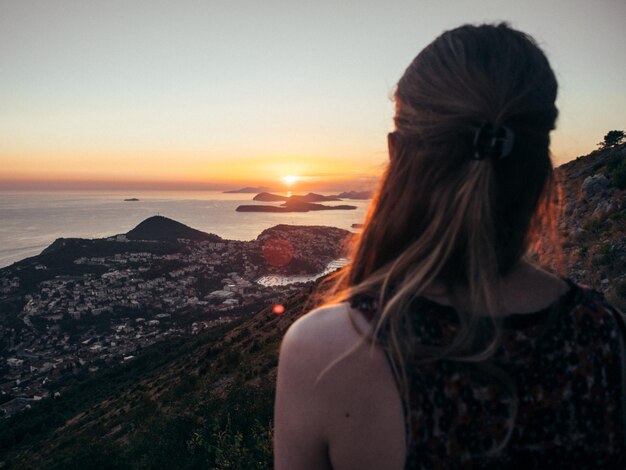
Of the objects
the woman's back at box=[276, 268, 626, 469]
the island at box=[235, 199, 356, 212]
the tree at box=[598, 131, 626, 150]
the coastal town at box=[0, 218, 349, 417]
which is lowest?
the coastal town at box=[0, 218, 349, 417]

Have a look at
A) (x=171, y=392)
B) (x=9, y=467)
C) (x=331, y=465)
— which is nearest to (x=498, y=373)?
(x=331, y=465)

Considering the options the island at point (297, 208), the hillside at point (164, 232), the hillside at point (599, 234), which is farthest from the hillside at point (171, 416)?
the island at point (297, 208)

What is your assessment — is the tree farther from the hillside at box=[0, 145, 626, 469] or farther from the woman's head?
the woman's head

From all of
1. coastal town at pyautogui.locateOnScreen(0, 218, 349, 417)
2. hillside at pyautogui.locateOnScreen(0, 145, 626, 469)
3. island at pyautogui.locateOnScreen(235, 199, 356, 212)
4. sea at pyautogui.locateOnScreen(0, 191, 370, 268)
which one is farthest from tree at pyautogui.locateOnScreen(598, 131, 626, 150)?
island at pyautogui.locateOnScreen(235, 199, 356, 212)

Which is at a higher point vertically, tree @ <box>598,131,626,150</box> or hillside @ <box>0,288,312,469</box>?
tree @ <box>598,131,626,150</box>

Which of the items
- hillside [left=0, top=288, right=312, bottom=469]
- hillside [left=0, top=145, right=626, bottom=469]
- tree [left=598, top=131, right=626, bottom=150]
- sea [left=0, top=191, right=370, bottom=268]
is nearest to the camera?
hillside [left=0, top=288, right=312, bottom=469]

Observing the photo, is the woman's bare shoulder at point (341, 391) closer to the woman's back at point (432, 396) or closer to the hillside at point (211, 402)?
the woman's back at point (432, 396)

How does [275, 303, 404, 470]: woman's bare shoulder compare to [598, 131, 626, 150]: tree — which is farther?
[598, 131, 626, 150]: tree
